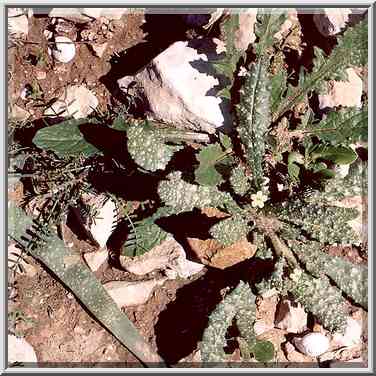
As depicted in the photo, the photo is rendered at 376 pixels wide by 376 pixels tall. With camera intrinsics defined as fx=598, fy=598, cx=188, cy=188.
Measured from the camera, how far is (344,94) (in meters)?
3.29

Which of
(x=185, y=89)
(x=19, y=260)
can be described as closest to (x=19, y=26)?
(x=185, y=89)

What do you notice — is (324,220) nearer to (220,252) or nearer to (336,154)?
(336,154)

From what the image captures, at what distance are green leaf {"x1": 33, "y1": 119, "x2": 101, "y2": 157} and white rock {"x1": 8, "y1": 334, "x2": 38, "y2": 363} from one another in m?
1.04

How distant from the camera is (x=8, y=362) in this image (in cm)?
313

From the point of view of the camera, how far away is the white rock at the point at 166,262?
3232 millimetres

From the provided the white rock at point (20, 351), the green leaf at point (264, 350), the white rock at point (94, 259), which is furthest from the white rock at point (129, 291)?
the green leaf at point (264, 350)

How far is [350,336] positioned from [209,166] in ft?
4.00

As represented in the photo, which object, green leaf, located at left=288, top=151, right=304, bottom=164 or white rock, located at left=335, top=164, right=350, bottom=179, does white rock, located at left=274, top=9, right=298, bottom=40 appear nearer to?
green leaf, located at left=288, top=151, right=304, bottom=164

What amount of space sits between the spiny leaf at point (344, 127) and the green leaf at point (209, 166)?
564mm

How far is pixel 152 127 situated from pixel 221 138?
368 mm

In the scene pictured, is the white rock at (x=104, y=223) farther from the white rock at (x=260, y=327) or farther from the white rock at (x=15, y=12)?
the white rock at (x=15, y=12)

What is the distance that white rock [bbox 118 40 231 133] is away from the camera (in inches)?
123

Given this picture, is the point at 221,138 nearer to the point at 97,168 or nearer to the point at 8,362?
the point at 97,168

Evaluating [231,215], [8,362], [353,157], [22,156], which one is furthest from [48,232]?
[353,157]
